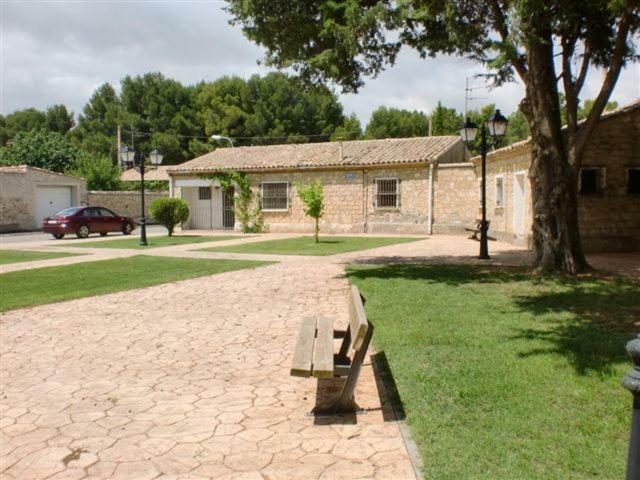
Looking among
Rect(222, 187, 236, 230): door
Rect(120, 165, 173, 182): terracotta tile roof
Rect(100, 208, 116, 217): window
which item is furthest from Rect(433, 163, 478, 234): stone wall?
Rect(120, 165, 173, 182): terracotta tile roof

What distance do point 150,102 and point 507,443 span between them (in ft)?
175

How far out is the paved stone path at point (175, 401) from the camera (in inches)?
129

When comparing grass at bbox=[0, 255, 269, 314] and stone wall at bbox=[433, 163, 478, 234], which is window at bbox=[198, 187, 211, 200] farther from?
grass at bbox=[0, 255, 269, 314]

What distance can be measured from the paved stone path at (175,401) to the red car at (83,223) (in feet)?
56.6

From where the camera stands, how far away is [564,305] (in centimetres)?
775

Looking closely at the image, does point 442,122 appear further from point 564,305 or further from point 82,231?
point 564,305

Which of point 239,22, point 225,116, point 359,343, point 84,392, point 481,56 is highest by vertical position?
point 225,116

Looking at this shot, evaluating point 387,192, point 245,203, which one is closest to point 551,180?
point 387,192

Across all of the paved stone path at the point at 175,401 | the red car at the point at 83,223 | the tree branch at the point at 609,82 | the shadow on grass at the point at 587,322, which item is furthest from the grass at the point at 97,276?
the red car at the point at 83,223

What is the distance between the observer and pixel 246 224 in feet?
88.1

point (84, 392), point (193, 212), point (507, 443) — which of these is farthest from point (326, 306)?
point (193, 212)

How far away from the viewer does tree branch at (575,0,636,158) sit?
10.1m

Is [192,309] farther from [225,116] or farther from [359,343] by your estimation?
[225,116]

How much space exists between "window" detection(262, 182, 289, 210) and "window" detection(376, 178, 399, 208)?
4.45 meters
